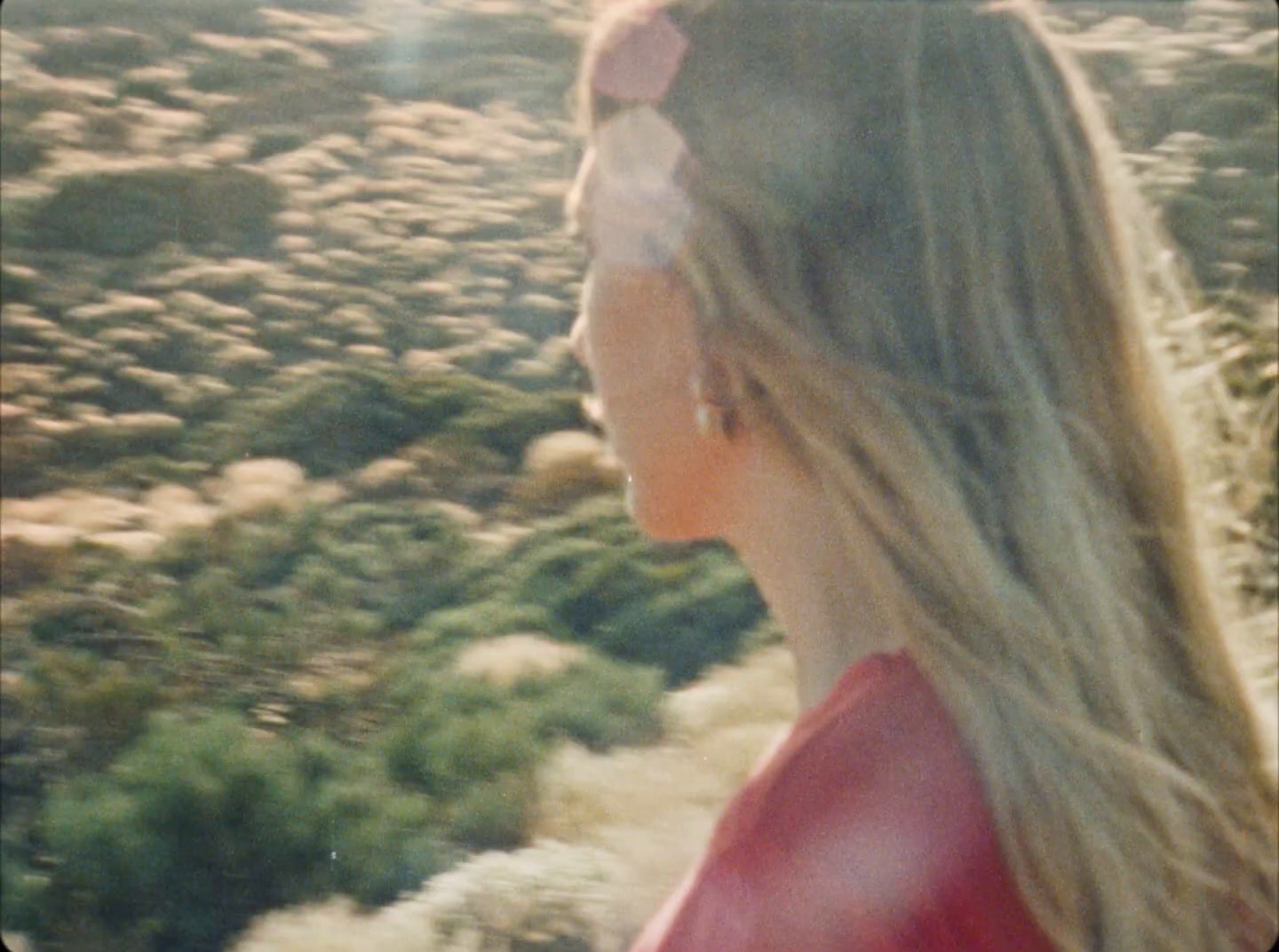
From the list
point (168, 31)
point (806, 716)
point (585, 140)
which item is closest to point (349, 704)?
point (585, 140)

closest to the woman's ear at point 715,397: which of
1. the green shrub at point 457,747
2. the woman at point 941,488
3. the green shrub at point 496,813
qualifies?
the woman at point 941,488

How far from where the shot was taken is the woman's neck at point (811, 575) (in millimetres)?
1405

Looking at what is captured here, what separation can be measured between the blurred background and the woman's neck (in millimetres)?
401

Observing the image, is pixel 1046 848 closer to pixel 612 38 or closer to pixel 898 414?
pixel 898 414

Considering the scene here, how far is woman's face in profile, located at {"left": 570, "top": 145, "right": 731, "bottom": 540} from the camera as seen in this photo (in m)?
1.52

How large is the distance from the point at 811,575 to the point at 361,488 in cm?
299

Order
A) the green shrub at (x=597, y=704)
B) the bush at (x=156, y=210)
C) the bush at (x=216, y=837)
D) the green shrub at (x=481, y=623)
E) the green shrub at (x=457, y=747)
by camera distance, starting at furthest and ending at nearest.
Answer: the bush at (x=156, y=210) → the green shrub at (x=481, y=623) → the green shrub at (x=597, y=704) → the green shrub at (x=457, y=747) → the bush at (x=216, y=837)

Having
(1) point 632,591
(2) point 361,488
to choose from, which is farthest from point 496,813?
(2) point 361,488

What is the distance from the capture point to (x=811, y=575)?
1481 mm

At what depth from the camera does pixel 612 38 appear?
153 centimetres

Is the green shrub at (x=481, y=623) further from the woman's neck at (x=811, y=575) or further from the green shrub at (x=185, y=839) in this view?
the woman's neck at (x=811, y=575)

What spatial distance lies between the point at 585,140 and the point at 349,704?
2251 mm

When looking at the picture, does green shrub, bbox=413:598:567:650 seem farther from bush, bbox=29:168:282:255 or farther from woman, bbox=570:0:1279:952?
woman, bbox=570:0:1279:952

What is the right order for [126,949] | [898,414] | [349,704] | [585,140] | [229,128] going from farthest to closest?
1. [229,128]
2. [349,704]
3. [126,949]
4. [585,140]
5. [898,414]
